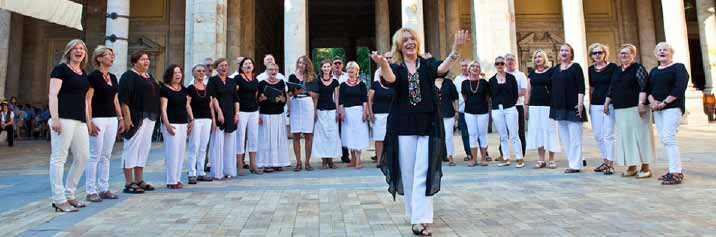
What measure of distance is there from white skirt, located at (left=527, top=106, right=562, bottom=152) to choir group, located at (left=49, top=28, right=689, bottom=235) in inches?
0.7

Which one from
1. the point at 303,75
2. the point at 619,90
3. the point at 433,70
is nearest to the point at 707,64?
the point at 619,90

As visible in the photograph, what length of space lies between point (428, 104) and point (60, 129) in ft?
12.0

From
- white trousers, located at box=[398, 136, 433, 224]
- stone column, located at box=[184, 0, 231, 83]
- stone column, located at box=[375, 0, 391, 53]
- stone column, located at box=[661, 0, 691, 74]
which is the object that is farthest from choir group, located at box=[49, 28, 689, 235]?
stone column, located at box=[375, 0, 391, 53]

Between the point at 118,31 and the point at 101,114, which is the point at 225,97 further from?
the point at 118,31

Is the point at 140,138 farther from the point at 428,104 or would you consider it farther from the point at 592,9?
the point at 592,9

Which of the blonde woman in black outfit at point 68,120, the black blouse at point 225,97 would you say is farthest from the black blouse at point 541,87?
the blonde woman in black outfit at point 68,120

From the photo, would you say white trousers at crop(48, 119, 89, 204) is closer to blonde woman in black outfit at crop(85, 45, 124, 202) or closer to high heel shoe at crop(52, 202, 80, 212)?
high heel shoe at crop(52, 202, 80, 212)

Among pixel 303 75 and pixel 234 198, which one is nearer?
pixel 234 198

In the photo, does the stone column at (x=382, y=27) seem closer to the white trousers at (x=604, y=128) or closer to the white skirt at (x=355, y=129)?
the white skirt at (x=355, y=129)

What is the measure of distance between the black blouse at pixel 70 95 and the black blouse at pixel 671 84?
6.75 metres

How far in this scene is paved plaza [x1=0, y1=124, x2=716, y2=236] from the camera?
3.53 meters

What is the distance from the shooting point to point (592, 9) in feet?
88.9

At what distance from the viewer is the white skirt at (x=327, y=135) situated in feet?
26.8

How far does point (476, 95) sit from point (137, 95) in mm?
5460
